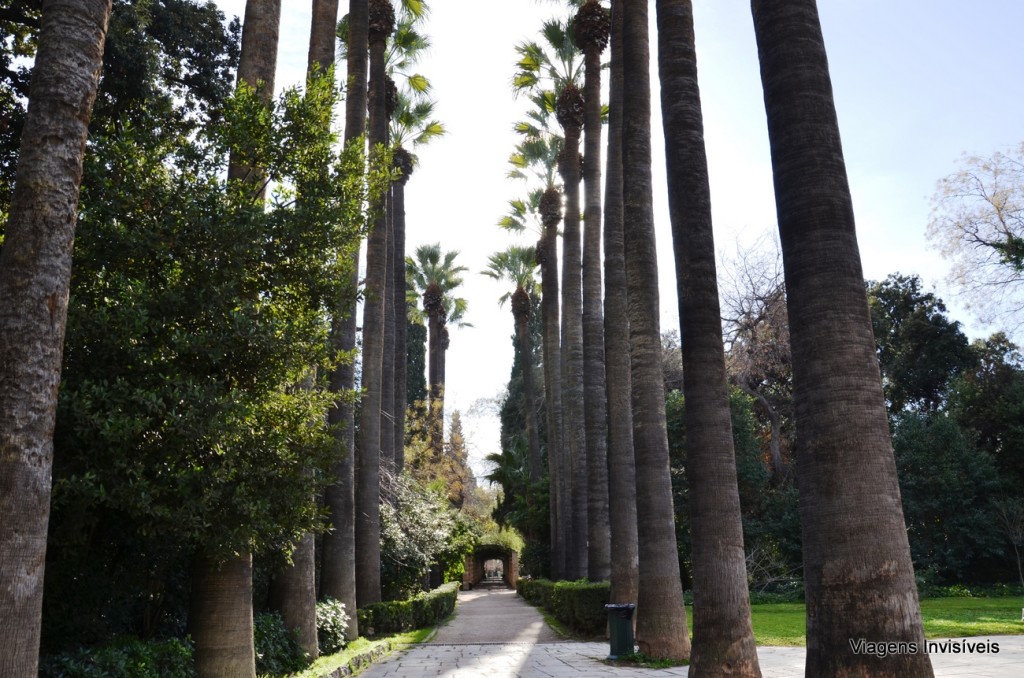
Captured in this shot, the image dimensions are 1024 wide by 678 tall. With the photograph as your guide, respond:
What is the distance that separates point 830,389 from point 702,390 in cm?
349

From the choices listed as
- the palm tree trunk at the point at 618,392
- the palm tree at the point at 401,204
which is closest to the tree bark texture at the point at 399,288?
the palm tree at the point at 401,204

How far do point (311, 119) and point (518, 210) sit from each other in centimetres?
2287

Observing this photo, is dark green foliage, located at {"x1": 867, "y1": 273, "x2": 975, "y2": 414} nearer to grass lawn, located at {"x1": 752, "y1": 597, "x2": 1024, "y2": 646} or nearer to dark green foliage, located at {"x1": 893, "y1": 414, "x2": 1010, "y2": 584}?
dark green foliage, located at {"x1": 893, "y1": 414, "x2": 1010, "y2": 584}

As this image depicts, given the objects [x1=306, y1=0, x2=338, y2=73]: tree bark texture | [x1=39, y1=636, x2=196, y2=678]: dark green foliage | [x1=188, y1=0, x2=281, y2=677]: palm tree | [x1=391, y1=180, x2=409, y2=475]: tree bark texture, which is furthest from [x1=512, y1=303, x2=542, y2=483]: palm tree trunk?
[x1=39, y1=636, x2=196, y2=678]: dark green foliage

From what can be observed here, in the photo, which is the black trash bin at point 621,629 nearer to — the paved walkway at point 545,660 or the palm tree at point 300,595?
the paved walkway at point 545,660

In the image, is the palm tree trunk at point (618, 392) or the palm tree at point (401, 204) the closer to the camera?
the palm tree trunk at point (618, 392)

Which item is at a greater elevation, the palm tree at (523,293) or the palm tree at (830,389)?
the palm tree at (523,293)

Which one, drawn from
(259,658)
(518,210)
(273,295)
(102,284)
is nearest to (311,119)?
(273,295)

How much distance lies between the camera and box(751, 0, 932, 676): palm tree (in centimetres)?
500

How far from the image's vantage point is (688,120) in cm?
956

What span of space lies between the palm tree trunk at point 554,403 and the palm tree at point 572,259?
140 cm

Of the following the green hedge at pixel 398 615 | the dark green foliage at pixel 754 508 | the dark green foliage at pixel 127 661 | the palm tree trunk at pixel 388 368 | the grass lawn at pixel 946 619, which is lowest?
the grass lawn at pixel 946 619

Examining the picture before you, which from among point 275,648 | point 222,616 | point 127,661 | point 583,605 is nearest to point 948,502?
point 583,605

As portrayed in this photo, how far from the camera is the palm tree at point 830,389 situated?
500 centimetres
